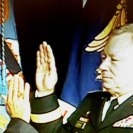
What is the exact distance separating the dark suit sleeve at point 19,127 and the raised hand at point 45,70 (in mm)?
117

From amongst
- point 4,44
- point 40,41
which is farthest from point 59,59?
point 4,44

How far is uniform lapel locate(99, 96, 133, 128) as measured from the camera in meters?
1.38

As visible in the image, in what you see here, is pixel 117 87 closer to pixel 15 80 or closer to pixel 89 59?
pixel 89 59

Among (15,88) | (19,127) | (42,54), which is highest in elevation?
(42,54)

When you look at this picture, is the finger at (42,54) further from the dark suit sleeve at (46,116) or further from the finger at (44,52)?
the dark suit sleeve at (46,116)

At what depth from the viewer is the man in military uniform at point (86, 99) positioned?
4.67 ft

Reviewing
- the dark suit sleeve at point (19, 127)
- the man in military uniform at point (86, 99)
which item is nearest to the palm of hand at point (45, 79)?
the man in military uniform at point (86, 99)

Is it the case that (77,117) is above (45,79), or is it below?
below

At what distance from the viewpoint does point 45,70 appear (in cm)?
151

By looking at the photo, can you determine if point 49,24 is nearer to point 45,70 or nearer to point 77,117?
point 45,70

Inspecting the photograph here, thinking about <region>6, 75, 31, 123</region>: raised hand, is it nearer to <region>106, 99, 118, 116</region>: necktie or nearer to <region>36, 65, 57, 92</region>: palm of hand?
<region>36, 65, 57, 92</region>: palm of hand

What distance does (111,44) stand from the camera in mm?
1473

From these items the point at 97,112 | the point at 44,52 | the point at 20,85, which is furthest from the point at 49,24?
the point at 97,112

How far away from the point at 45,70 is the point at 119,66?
24cm
